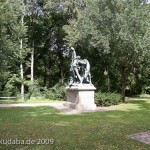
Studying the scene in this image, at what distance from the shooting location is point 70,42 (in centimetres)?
2481

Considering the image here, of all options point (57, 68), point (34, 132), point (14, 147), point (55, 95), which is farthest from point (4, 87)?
point (14, 147)

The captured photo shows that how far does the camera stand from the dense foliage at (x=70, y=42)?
63.7 ft

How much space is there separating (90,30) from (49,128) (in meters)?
12.4

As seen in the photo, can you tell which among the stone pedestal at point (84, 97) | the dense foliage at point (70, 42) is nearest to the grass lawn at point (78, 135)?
the stone pedestal at point (84, 97)

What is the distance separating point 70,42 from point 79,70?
6198 mm

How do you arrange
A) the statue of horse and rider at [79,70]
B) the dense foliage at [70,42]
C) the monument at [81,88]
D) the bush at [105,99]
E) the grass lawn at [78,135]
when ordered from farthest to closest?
the dense foliage at [70,42]
the bush at [105,99]
the statue of horse and rider at [79,70]
the monument at [81,88]
the grass lawn at [78,135]

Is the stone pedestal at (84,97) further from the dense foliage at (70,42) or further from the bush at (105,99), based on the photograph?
the dense foliage at (70,42)

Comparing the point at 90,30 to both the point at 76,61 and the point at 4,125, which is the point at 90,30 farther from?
the point at 4,125

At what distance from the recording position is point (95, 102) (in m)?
18.7

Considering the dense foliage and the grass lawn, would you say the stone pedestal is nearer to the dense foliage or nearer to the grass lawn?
the dense foliage

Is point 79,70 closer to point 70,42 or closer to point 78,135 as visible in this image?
point 70,42

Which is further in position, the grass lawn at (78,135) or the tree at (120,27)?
the tree at (120,27)

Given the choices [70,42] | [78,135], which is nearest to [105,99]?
[70,42]

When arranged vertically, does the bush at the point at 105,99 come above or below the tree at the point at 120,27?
below
